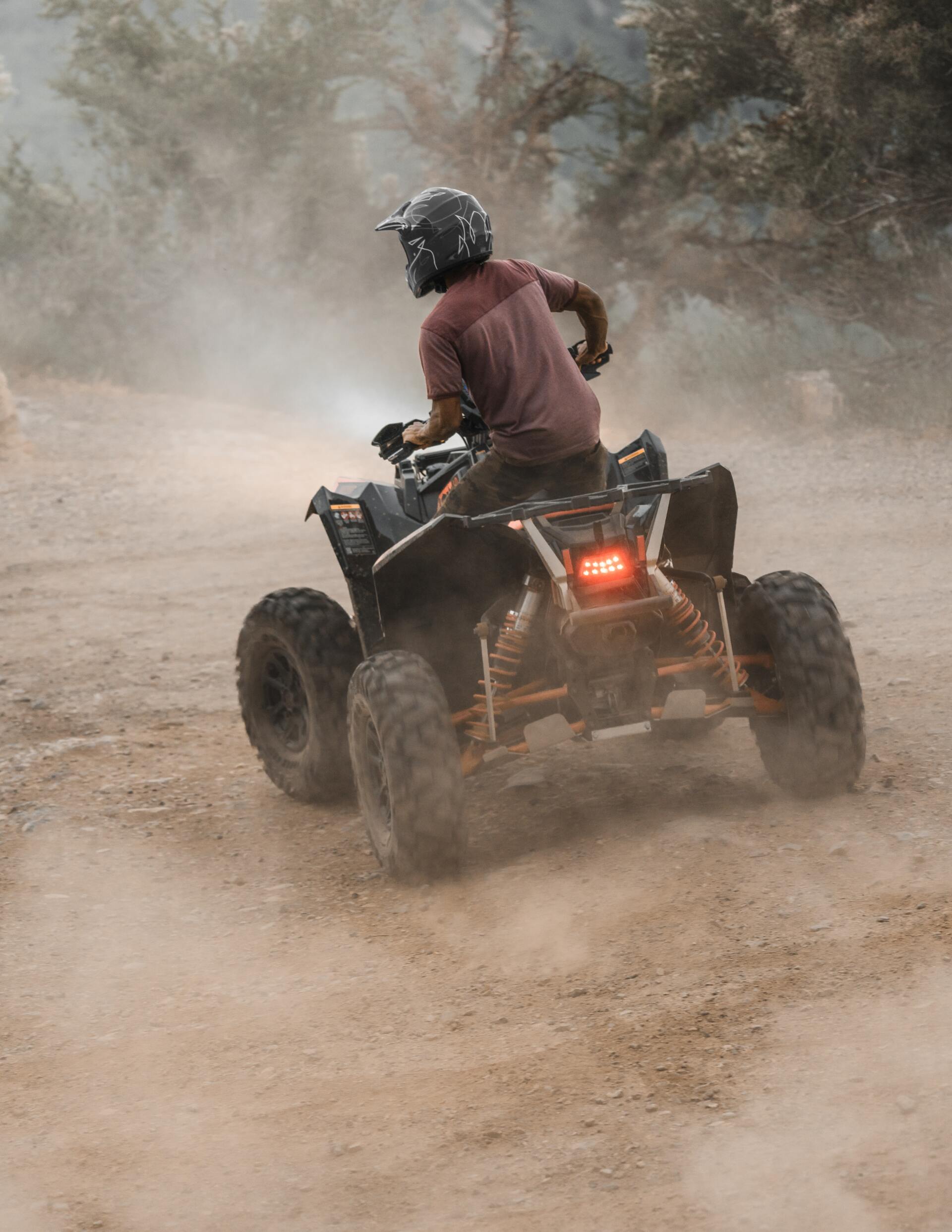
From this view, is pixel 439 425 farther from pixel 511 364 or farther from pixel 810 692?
pixel 810 692

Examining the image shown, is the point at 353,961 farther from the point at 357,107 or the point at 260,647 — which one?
the point at 357,107

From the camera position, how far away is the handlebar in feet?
16.0

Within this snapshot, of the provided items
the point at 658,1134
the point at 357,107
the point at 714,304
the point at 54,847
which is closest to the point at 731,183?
the point at 714,304

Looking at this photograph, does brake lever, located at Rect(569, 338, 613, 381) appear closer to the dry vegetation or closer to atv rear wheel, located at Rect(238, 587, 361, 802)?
atv rear wheel, located at Rect(238, 587, 361, 802)

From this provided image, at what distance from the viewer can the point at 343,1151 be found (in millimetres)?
2934

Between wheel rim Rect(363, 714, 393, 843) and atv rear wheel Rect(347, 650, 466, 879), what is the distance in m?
0.06

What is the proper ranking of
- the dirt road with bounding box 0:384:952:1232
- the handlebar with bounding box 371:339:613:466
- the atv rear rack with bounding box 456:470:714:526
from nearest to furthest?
the dirt road with bounding box 0:384:952:1232
the atv rear rack with bounding box 456:470:714:526
the handlebar with bounding box 371:339:613:466

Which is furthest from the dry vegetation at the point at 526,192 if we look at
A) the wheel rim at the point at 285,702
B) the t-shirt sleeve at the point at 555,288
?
the wheel rim at the point at 285,702

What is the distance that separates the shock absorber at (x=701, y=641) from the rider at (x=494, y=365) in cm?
51

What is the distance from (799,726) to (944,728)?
1.20 metres

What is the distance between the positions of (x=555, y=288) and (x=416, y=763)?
1698 millimetres

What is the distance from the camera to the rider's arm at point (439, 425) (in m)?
4.38

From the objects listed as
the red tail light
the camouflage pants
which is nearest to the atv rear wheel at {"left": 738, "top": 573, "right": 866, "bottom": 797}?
the red tail light

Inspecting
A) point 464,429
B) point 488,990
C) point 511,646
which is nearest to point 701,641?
point 511,646
